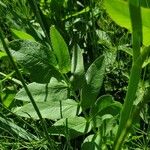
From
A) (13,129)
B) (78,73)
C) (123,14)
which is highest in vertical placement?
(123,14)

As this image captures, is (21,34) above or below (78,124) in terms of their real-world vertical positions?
above

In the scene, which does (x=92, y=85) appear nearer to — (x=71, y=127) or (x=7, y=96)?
(x=71, y=127)

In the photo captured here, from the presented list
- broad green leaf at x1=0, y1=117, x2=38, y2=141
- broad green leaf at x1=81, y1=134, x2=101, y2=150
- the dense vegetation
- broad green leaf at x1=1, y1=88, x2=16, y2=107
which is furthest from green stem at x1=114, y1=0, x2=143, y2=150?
broad green leaf at x1=1, y1=88, x2=16, y2=107

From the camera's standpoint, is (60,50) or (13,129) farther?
(13,129)

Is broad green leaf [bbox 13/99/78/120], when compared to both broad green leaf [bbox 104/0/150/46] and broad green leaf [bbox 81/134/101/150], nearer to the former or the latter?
broad green leaf [bbox 81/134/101/150]

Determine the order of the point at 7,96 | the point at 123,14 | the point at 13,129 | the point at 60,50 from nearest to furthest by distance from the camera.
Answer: the point at 123,14
the point at 60,50
the point at 13,129
the point at 7,96

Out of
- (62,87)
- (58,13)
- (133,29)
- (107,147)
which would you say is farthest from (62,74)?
(58,13)

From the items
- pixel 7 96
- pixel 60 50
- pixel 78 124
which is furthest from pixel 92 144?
pixel 7 96

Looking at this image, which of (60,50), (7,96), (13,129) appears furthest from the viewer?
(7,96)
